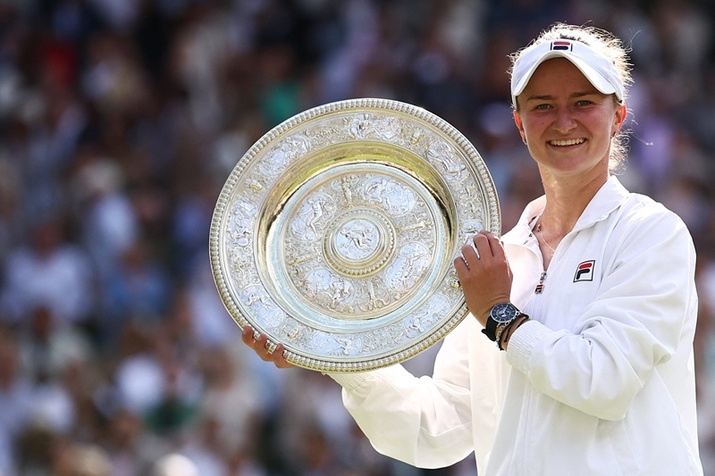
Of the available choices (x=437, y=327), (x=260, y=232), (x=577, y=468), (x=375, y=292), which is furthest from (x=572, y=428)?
(x=260, y=232)

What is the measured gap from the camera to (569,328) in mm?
3383

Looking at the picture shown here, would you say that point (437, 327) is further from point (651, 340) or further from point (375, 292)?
point (651, 340)

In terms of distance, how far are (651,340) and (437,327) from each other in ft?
1.82

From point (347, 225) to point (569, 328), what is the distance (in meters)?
0.75

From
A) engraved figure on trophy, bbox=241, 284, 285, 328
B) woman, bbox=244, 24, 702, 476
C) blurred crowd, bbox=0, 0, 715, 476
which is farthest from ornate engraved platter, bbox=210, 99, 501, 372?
blurred crowd, bbox=0, 0, 715, 476

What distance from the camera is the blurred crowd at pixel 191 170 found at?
793 cm

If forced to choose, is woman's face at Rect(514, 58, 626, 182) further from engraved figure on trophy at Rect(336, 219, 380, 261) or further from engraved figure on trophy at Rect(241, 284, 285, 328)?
engraved figure on trophy at Rect(241, 284, 285, 328)

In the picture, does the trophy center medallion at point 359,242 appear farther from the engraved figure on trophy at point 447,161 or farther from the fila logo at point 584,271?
the fila logo at point 584,271

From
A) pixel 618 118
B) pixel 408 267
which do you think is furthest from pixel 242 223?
pixel 618 118

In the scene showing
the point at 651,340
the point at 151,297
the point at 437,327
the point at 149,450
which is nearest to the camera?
the point at 651,340

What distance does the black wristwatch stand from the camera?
3389mm

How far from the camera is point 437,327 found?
3.54m

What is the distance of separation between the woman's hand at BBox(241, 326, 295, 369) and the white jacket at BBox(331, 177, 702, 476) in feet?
1.79

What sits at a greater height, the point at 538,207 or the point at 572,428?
the point at 538,207
